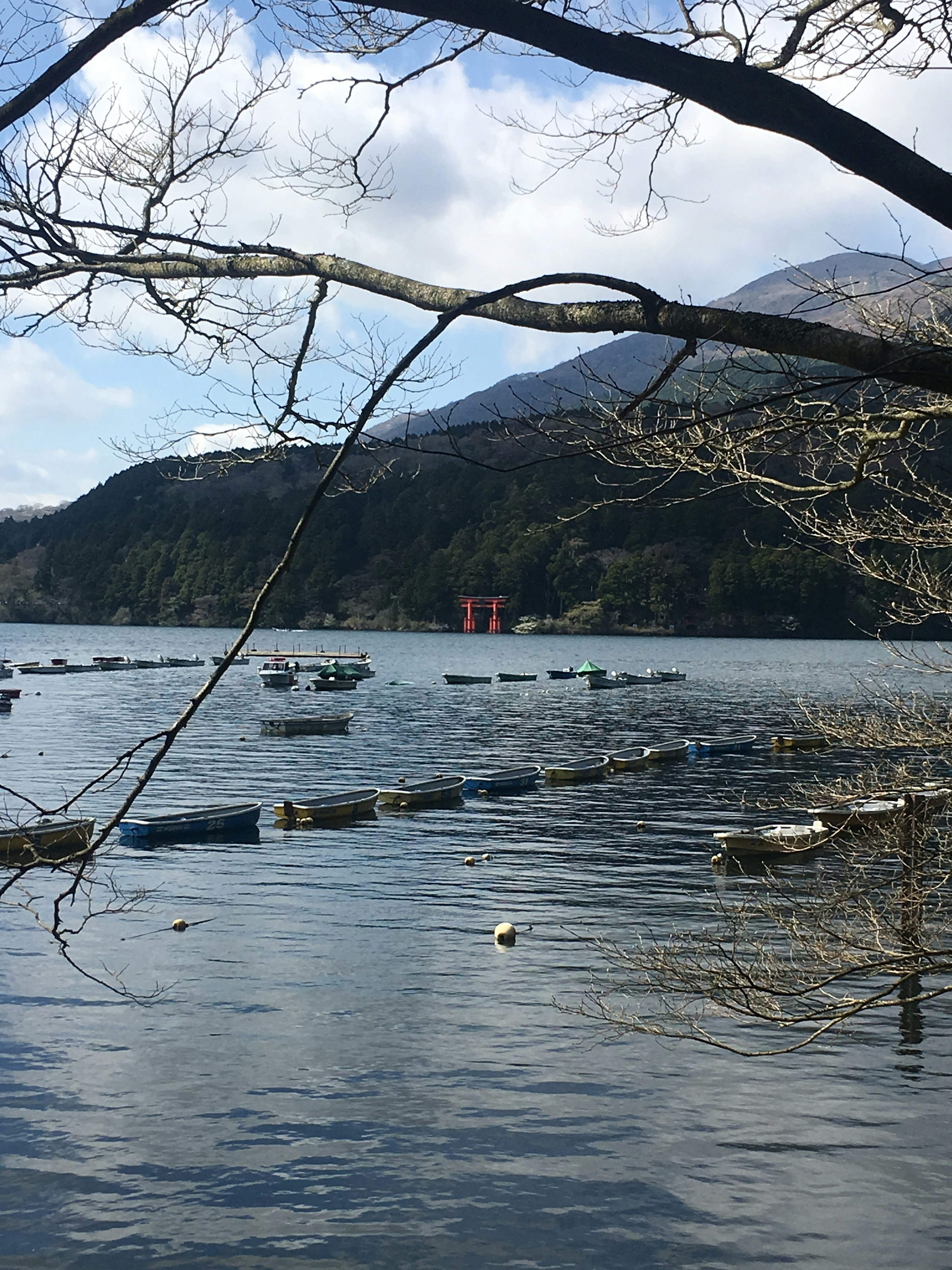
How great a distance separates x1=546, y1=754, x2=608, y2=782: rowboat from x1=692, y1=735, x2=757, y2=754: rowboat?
833 cm

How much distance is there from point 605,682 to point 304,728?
4828 cm

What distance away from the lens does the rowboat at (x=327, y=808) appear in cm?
3959

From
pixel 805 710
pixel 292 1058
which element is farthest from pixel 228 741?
pixel 805 710

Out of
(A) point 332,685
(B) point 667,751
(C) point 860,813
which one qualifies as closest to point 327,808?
(C) point 860,813

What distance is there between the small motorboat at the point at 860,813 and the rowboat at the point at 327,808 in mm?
15581

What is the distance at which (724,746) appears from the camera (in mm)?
61250

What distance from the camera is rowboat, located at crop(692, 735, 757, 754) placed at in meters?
60.2

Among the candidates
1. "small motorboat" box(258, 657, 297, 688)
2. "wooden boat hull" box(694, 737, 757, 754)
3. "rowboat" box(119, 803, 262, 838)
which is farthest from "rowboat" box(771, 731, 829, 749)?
"small motorboat" box(258, 657, 297, 688)

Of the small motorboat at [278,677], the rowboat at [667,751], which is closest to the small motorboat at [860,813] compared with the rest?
the rowboat at [667,751]

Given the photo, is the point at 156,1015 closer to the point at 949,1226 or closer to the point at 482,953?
the point at 482,953

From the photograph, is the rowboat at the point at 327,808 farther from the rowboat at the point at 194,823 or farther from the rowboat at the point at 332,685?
the rowboat at the point at 332,685

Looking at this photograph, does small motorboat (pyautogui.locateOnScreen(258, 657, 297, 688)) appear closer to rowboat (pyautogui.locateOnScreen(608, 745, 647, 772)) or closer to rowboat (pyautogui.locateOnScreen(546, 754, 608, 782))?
rowboat (pyautogui.locateOnScreen(608, 745, 647, 772))

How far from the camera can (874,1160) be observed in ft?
48.2

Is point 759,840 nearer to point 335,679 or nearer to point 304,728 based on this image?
point 304,728
